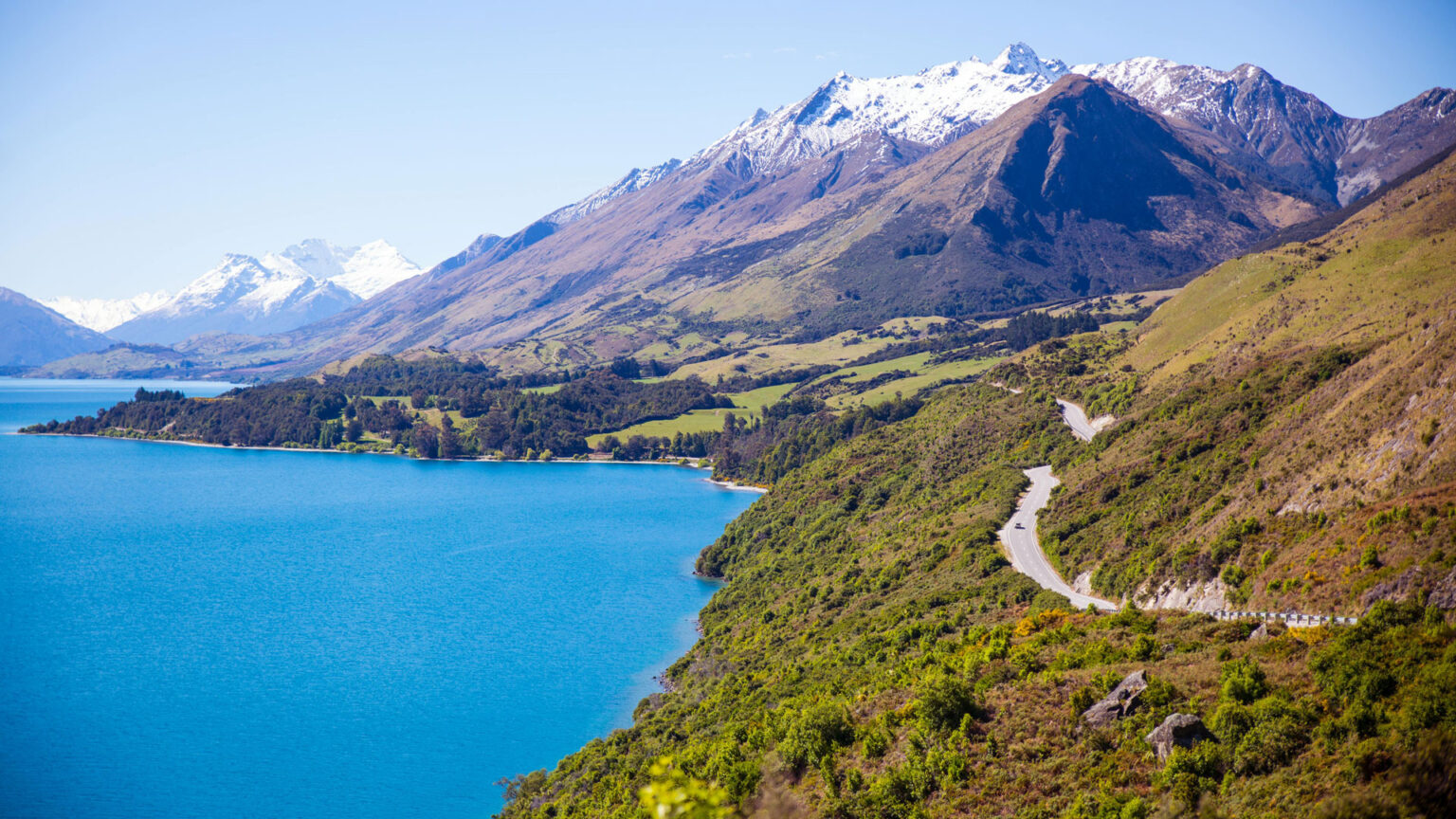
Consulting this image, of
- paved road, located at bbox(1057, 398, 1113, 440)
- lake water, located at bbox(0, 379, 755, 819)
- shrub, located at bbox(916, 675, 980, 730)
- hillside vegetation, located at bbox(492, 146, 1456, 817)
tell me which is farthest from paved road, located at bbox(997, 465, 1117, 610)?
lake water, located at bbox(0, 379, 755, 819)

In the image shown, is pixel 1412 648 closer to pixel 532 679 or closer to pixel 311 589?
pixel 532 679

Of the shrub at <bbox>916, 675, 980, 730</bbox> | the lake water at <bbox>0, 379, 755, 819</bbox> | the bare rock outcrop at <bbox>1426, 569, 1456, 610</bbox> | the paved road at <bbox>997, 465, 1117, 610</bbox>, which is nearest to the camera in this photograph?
the bare rock outcrop at <bbox>1426, 569, 1456, 610</bbox>

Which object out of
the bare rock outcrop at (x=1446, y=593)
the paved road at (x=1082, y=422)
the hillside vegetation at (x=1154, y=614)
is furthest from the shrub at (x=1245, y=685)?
the paved road at (x=1082, y=422)

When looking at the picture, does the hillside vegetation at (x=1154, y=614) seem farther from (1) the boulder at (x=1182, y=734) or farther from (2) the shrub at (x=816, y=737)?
(1) the boulder at (x=1182, y=734)

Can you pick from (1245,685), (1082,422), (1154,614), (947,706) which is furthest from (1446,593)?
(1082,422)

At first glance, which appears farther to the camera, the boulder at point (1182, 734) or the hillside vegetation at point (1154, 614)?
the boulder at point (1182, 734)

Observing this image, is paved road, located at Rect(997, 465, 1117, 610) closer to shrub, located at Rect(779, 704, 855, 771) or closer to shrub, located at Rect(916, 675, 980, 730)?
shrub, located at Rect(916, 675, 980, 730)

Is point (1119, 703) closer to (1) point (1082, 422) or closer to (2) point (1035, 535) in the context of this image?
(2) point (1035, 535)
